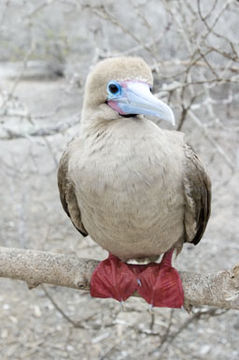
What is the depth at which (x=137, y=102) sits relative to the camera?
1.86 meters

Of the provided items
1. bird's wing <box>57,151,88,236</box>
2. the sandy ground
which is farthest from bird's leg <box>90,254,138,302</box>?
the sandy ground

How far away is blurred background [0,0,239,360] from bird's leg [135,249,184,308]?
0.92 meters

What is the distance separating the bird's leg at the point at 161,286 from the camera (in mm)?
2283

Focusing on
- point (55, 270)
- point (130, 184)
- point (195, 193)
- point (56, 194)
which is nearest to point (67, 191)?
point (55, 270)

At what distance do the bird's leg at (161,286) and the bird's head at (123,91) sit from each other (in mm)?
847

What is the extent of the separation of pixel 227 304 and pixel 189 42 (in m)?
1.96

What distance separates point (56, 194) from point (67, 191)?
4.24 m

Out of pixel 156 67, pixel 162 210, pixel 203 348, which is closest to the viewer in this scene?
pixel 162 210

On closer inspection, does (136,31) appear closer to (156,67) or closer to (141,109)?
(156,67)

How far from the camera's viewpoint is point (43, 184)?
6.79 metres

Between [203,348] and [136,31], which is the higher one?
[136,31]

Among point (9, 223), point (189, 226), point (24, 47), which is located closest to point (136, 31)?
point (24, 47)

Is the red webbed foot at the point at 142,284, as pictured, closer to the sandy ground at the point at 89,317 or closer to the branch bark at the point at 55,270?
→ the branch bark at the point at 55,270

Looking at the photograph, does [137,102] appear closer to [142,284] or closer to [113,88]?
[113,88]
